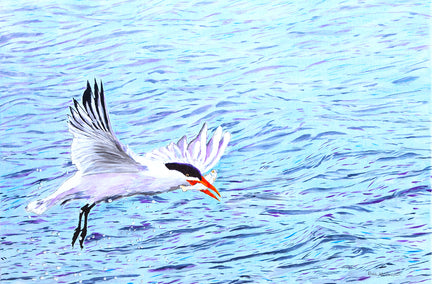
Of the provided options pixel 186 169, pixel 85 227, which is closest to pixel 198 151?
pixel 186 169

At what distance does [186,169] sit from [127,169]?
193mm

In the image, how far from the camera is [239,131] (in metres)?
1.81

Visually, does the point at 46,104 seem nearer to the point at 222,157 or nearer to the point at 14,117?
the point at 14,117

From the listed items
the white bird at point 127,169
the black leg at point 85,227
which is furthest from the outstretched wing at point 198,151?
the black leg at point 85,227

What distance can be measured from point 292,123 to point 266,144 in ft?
0.37

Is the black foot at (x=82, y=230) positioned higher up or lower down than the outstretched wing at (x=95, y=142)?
lower down

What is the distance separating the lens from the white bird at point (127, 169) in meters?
1.77

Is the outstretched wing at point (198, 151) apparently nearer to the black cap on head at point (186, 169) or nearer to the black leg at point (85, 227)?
the black cap on head at point (186, 169)

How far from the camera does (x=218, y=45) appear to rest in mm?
1846

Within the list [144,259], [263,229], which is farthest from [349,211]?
[144,259]

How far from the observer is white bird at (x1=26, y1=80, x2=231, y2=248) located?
1771 mm

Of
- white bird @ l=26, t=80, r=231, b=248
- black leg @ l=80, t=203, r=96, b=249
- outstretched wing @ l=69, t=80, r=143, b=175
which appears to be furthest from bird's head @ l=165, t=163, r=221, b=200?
black leg @ l=80, t=203, r=96, b=249

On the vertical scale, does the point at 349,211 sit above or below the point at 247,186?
below

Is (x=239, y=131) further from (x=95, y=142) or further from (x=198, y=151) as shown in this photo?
(x=95, y=142)
